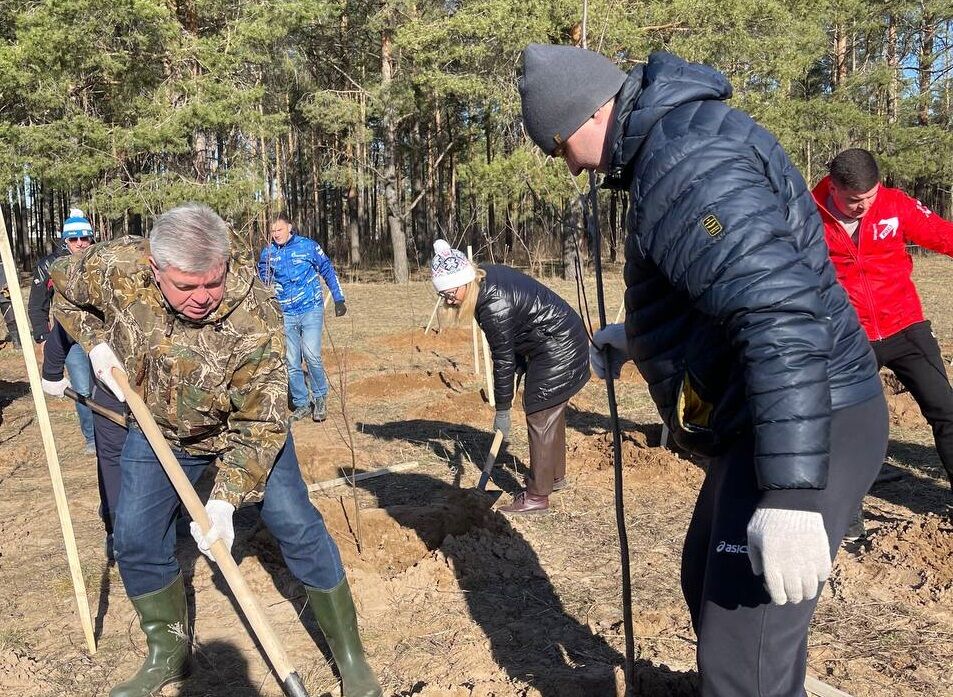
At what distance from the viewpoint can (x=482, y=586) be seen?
13.3 ft

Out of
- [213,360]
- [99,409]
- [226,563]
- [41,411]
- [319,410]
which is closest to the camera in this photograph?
[226,563]

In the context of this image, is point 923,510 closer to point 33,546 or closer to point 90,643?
point 90,643

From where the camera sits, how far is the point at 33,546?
475 centimetres

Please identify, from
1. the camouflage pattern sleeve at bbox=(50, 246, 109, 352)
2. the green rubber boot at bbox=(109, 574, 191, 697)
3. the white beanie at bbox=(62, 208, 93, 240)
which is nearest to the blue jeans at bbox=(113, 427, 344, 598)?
the green rubber boot at bbox=(109, 574, 191, 697)

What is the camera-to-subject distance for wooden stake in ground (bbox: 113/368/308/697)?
93.6 inches

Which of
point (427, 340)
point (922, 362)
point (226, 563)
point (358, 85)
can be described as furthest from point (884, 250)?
point (358, 85)

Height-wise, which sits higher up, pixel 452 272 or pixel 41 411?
pixel 452 272

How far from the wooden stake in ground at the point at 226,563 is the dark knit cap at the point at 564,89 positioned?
1.47m

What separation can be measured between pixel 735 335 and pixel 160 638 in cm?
246

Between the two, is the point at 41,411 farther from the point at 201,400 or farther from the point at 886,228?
the point at 886,228

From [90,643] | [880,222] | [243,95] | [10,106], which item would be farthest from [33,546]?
[10,106]

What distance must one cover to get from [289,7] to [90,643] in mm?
14858

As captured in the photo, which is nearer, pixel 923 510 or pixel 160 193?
pixel 923 510

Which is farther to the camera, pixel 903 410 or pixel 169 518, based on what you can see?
pixel 903 410
